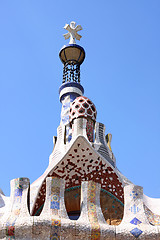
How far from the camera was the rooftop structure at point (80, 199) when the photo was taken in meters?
6.82

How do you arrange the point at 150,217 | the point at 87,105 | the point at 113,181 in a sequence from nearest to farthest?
the point at 150,217
the point at 113,181
the point at 87,105

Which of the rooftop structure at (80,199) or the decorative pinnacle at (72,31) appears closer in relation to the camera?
the rooftop structure at (80,199)

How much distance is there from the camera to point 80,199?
927cm

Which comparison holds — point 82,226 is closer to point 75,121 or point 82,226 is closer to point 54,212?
point 54,212

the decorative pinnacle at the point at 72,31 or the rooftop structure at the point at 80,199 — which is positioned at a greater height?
the decorative pinnacle at the point at 72,31

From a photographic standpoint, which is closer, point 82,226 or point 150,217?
point 82,226

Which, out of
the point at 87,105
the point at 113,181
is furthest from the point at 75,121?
the point at 113,181

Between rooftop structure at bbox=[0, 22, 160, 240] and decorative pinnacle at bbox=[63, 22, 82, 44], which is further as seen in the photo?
decorative pinnacle at bbox=[63, 22, 82, 44]

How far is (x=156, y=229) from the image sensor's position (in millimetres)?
7059

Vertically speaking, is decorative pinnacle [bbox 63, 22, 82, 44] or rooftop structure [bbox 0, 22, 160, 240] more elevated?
decorative pinnacle [bbox 63, 22, 82, 44]

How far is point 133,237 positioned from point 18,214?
2082 mm

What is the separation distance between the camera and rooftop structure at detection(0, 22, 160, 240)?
6824 mm

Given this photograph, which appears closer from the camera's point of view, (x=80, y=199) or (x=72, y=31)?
(x=80, y=199)

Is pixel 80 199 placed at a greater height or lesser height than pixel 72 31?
lesser
